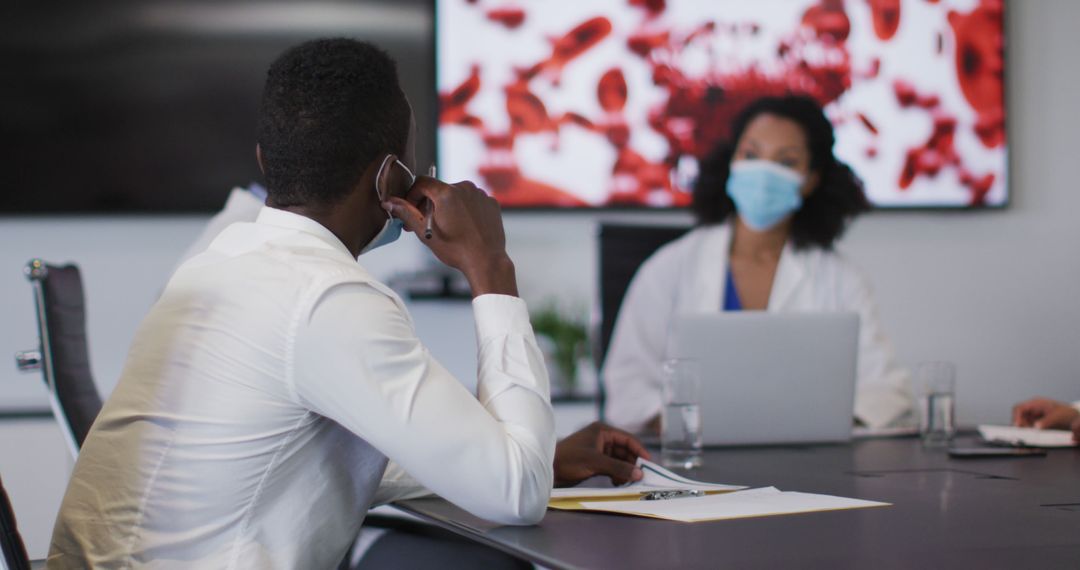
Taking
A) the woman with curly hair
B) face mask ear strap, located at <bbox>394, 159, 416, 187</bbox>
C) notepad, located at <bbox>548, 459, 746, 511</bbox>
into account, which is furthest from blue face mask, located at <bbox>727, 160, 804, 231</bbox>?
face mask ear strap, located at <bbox>394, 159, 416, 187</bbox>

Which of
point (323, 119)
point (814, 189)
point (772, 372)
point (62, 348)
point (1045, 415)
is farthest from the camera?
point (814, 189)

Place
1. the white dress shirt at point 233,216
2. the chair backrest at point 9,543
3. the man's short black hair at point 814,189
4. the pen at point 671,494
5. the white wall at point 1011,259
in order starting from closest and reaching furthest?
the chair backrest at point 9,543
the pen at point 671,494
the white dress shirt at point 233,216
the man's short black hair at point 814,189
the white wall at point 1011,259

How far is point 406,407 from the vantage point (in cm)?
105

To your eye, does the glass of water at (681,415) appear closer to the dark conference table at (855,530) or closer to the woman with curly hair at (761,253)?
the dark conference table at (855,530)

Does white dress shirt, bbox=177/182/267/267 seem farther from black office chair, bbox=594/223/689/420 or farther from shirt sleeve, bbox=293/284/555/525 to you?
shirt sleeve, bbox=293/284/555/525

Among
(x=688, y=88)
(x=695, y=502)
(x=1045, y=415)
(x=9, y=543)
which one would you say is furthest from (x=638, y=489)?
(x=688, y=88)

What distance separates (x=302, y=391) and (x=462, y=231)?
0.30 metres

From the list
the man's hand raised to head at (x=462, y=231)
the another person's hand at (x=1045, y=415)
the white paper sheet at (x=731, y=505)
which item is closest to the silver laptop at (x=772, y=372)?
the another person's hand at (x=1045, y=415)

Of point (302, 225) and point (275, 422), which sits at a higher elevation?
point (302, 225)

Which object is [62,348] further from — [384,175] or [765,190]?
[765,190]

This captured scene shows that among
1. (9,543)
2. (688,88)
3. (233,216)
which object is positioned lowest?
(9,543)

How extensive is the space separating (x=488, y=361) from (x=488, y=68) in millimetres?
2682

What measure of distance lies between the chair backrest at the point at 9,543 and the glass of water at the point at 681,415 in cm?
104

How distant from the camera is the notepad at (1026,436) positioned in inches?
75.7
